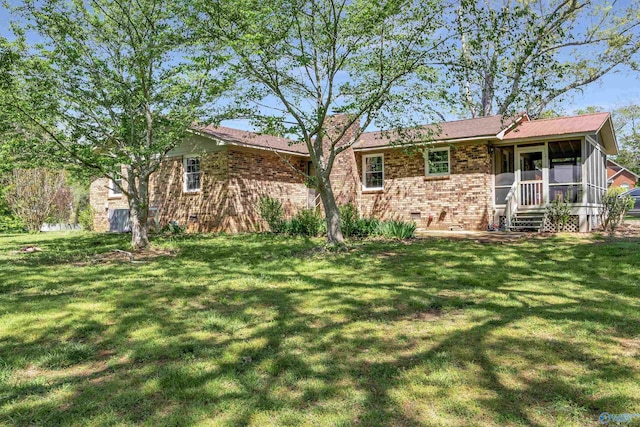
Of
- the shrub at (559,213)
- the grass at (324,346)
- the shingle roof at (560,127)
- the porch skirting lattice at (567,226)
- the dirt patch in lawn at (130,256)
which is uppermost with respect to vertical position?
the shingle roof at (560,127)

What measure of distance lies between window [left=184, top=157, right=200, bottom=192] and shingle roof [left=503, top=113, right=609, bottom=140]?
460 inches

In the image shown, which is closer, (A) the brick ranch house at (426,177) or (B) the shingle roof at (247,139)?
(A) the brick ranch house at (426,177)

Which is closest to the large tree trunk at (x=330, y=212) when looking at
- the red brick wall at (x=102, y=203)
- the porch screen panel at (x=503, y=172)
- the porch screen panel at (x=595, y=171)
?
the porch screen panel at (x=503, y=172)

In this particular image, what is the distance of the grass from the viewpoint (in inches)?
107

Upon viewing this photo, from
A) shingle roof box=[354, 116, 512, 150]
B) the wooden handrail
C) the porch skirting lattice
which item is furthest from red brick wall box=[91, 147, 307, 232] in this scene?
the porch skirting lattice

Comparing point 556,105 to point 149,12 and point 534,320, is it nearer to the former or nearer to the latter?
point 149,12

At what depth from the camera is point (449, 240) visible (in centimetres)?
1187

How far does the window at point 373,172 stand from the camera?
17.7 meters

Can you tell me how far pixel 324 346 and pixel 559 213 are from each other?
12.8 metres

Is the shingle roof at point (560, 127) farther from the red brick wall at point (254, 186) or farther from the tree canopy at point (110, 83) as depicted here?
the tree canopy at point (110, 83)

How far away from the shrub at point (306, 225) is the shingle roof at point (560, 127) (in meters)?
7.35

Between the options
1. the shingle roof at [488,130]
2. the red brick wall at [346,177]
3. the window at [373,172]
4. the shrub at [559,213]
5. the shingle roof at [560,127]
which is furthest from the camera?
the red brick wall at [346,177]

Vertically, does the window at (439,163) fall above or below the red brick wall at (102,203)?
above

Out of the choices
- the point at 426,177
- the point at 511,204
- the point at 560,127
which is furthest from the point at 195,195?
the point at 560,127
